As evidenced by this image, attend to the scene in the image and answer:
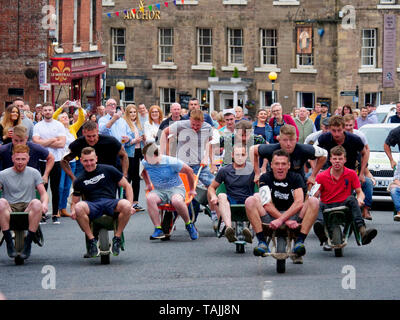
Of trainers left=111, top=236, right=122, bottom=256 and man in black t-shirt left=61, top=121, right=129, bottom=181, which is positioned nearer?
trainers left=111, top=236, right=122, bottom=256

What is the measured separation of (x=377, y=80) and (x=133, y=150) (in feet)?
107

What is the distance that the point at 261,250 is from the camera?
12078 millimetres

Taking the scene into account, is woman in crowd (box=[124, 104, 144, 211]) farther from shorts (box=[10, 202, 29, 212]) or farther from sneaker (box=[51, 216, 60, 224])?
shorts (box=[10, 202, 29, 212])

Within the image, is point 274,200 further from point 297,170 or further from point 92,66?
point 92,66

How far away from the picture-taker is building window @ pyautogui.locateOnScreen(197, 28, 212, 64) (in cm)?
5466

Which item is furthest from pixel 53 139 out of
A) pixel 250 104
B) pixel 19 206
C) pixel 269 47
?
pixel 269 47

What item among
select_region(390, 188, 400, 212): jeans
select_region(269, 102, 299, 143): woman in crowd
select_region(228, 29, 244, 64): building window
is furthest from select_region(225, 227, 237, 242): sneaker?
select_region(228, 29, 244, 64): building window

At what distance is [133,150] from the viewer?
20.2 meters

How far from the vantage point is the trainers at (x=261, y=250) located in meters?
12.0

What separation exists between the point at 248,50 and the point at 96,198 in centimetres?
4110

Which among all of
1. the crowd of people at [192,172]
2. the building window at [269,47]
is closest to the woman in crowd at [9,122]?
the crowd of people at [192,172]

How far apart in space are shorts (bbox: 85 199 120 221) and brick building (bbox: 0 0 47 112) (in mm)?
26350

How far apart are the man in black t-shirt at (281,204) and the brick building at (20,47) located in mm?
27117
